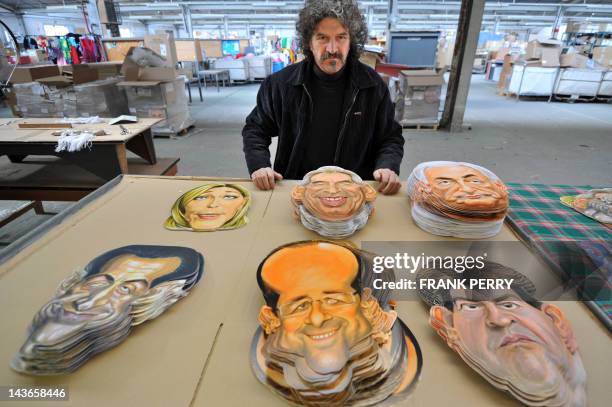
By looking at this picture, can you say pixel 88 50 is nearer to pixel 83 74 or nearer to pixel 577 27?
pixel 83 74

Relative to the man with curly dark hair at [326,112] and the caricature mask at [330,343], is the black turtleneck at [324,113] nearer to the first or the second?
the man with curly dark hair at [326,112]

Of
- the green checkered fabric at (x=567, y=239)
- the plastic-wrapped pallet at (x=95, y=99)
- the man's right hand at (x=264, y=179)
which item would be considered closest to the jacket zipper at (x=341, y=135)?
the man's right hand at (x=264, y=179)

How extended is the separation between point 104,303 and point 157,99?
4690 mm

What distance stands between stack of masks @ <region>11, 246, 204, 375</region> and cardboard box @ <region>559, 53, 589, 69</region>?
33.9 feet

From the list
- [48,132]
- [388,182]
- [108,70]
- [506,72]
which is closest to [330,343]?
[388,182]

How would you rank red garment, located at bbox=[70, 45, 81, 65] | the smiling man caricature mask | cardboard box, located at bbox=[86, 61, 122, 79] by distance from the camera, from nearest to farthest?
the smiling man caricature mask < cardboard box, located at bbox=[86, 61, 122, 79] < red garment, located at bbox=[70, 45, 81, 65]

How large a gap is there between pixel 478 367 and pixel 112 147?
2.65 metres

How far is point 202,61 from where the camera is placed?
11.5m

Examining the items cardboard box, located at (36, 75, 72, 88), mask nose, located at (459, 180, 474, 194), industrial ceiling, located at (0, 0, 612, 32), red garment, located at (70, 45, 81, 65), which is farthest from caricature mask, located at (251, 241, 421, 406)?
industrial ceiling, located at (0, 0, 612, 32)

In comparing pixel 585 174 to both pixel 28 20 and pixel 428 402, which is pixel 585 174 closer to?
pixel 428 402

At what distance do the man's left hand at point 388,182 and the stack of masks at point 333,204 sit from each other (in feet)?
0.76

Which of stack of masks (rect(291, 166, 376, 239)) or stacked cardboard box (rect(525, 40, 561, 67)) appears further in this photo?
stacked cardboard box (rect(525, 40, 561, 67))

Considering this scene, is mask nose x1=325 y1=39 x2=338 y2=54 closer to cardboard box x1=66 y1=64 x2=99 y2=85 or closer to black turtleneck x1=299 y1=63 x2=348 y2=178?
black turtleneck x1=299 y1=63 x2=348 y2=178

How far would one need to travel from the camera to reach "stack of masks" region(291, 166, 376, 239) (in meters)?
1.16
